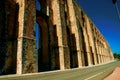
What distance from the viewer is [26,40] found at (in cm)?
1425

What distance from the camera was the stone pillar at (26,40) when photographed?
13423 millimetres

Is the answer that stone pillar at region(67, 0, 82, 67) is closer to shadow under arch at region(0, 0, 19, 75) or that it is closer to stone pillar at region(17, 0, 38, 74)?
stone pillar at region(17, 0, 38, 74)

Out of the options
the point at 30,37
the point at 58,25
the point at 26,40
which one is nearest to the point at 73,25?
the point at 58,25

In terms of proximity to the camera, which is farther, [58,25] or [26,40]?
[58,25]

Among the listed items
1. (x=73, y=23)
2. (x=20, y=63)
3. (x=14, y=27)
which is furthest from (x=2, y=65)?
(x=73, y=23)

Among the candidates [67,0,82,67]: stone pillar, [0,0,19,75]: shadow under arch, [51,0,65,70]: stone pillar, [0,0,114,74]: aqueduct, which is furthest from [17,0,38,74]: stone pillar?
[67,0,82,67]: stone pillar

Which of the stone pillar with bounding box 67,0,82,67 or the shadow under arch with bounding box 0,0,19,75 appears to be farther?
the stone pillar with bounding box 67,0,82,67

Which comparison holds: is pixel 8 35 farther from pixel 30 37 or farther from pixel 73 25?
pixel 73 25

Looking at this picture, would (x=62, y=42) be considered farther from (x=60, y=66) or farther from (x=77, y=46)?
(x=77, y=46)

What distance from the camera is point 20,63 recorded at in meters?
13.2

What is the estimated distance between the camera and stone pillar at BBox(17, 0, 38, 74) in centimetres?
1342

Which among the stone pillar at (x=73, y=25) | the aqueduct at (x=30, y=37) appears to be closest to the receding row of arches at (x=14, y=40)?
the aqueduct at (x=30, y=37)

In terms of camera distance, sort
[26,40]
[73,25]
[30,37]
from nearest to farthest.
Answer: [26,40], [30,37], [73,25]

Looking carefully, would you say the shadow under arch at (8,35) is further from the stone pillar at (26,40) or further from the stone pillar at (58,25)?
the stone pillar at (58,25)
